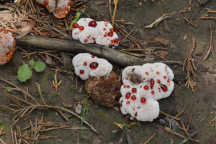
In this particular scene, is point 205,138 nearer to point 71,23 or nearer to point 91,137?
point 91,137

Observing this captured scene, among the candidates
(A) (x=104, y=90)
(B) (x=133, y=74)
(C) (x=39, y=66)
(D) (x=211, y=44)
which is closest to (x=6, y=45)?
(C) (x=39, y=66)

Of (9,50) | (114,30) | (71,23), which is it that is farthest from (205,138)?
(9,50)

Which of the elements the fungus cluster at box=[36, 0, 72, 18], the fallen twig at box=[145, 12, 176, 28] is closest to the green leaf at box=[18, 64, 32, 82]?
the fungus cluster at box=[36, 0, 72, 18]

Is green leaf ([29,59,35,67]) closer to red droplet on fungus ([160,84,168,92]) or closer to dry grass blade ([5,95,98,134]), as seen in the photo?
dry grass blade ([5,95,98,134])

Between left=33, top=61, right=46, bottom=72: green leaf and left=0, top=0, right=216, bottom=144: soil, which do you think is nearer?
left=0, top=0, right=216, bottom=144: soil

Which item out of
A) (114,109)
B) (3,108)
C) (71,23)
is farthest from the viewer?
(71,23)

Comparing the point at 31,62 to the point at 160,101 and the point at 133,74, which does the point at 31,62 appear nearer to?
the point at 133,74
